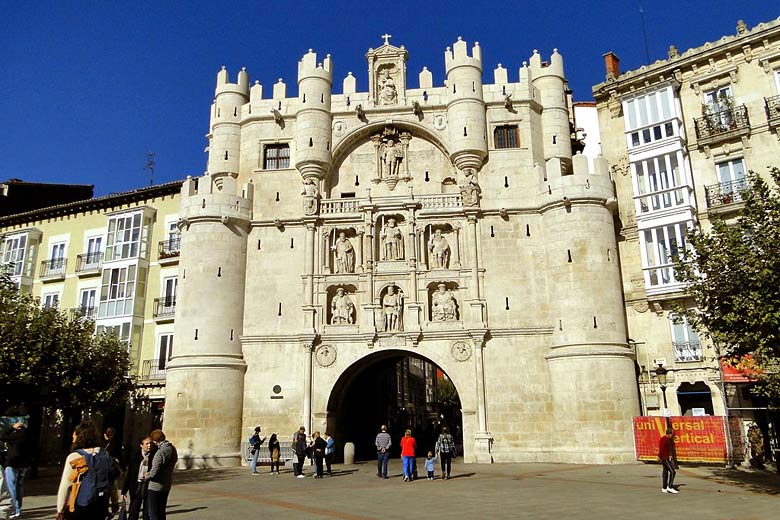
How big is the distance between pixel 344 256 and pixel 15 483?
19614 millimetres

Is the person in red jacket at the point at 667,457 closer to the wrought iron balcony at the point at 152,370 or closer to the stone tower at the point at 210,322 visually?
the stone tower at the point at 210,322

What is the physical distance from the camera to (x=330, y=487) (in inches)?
791

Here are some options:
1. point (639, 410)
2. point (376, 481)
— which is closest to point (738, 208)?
point (639, 410)

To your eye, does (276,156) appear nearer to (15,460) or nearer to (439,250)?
(439,250)

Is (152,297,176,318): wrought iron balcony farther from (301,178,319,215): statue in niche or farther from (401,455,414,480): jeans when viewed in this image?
(401,455,414,480): jeans

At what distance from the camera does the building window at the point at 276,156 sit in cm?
3431

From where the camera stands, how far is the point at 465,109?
32781 millimetres

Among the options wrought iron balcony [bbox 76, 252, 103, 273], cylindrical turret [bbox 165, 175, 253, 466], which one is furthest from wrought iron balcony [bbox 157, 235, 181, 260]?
cylindrical turret [bbox 165, 175, 253, 466]

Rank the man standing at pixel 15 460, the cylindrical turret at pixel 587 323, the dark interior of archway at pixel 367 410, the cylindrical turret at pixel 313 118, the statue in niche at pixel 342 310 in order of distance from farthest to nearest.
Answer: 1. the cylindrical turret at pixel 313 118
2. the dark interior of archway at pixel 367 410
3. the statue in niche at pixel 342 310
4. the cylindrical turret at pixel 587 323
5. the man standing at pixel 15 460

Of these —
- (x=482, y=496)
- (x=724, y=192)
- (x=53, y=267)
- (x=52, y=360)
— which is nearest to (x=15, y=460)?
(x=482, y=496)

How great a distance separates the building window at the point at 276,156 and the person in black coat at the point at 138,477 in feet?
77.6

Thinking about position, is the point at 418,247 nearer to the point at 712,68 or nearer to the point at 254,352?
the point at 254,352

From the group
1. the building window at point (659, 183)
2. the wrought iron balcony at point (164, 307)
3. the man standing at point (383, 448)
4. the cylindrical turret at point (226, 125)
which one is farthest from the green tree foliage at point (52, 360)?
the building window at point (659, 183)

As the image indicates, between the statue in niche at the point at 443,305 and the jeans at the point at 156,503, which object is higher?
the statue in niche at the point at 443,305
